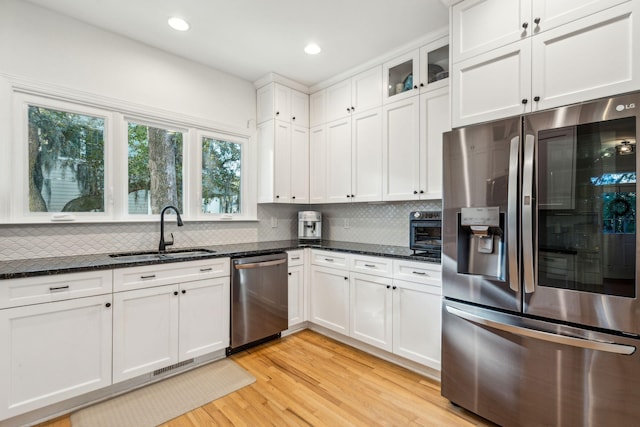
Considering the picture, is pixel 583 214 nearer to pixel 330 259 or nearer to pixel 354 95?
pixel 330 259

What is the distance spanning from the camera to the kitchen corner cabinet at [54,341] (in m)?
1.79

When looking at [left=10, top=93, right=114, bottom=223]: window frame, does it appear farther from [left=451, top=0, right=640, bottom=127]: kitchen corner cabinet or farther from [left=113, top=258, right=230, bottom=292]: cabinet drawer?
[left=451, top=0, right=640, bottom=127]: kitchen corner cabinet

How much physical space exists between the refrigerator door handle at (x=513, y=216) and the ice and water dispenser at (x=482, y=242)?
5 cm

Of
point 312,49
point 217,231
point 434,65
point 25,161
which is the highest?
point 312,49

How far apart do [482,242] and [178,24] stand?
2810 millimetres

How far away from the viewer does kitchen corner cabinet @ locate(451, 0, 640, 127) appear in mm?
1533

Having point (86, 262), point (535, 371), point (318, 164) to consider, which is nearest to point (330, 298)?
point (318, 164)

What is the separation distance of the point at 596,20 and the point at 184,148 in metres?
3.21

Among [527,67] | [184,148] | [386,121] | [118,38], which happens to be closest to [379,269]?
[386,121]

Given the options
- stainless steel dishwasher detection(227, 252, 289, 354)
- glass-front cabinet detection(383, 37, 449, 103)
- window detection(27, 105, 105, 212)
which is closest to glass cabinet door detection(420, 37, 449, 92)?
glass-front cabinet detection(383, 37, 449, 103)

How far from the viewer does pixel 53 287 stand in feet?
6.31

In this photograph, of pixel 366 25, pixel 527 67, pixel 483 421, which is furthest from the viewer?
pixel 366 25

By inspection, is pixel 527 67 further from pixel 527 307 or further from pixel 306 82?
pixel 306 82

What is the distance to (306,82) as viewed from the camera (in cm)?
366
